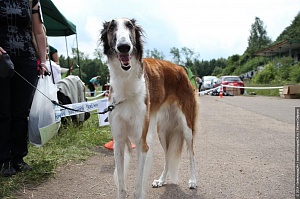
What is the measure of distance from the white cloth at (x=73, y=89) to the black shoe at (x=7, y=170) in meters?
2.64

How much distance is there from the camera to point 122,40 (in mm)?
2695

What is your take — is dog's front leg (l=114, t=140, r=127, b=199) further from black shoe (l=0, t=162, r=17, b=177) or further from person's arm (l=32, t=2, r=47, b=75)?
person's arm (l=32, t=2, r=47, b=75)

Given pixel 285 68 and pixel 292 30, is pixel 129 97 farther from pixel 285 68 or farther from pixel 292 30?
pixel 292 30

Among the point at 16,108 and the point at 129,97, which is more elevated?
the point at 129,97

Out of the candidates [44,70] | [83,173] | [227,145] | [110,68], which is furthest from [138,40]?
[227,145]

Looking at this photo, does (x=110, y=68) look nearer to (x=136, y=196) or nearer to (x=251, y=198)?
(x=136, y=196)

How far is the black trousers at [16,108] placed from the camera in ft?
11.6

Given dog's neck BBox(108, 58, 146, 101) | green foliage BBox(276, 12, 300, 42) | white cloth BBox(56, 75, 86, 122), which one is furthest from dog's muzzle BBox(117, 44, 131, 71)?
green foliage BBox(276, 12, 300, 42)

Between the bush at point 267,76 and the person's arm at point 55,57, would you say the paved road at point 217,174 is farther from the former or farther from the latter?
the bush at point 267,76

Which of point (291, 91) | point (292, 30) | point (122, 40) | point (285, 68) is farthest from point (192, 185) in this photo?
point (292, 30)

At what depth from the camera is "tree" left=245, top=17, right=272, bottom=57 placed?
74.2 metres

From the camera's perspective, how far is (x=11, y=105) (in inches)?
144

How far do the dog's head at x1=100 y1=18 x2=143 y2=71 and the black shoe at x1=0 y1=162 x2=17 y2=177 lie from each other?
6.18 feet

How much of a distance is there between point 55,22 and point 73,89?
3441 millimetres
